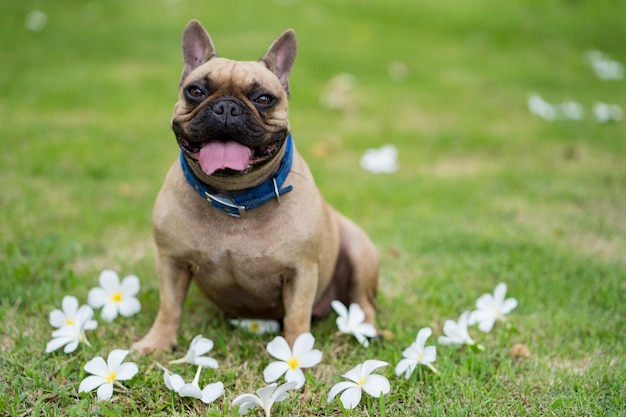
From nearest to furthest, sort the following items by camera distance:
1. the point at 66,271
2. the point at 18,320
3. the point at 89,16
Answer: the point at 18,320 < the point at 66,271 < the point at 89,16

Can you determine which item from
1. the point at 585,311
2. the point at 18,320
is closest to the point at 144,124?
the point at 18,320

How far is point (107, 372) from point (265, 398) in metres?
0.68

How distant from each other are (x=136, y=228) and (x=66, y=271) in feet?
2.46

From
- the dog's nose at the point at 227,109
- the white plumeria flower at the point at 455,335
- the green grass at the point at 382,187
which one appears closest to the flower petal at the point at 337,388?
the green grass at the point at 382,187

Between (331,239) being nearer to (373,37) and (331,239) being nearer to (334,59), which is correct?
(334,59)

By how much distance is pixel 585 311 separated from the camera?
372 centimetres

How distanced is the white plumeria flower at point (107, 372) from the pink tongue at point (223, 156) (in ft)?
2.79

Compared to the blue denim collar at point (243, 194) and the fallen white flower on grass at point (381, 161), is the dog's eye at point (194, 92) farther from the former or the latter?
the fallen white flower on grass at point (381, 161)

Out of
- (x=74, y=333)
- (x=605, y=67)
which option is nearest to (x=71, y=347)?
(x=74, y=333)

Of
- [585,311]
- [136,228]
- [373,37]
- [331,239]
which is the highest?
[331,239]

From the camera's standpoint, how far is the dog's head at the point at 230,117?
269 cm

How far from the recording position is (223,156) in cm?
272

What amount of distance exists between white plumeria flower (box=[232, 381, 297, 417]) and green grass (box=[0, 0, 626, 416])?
15cm

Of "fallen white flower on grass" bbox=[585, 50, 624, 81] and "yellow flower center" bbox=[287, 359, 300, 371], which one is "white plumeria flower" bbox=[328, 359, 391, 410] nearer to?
"yellow flower center" bbox=[287, 359, 300, 371]
